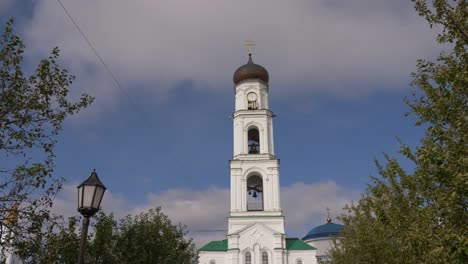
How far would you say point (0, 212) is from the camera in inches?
304

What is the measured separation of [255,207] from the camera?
42.3 m

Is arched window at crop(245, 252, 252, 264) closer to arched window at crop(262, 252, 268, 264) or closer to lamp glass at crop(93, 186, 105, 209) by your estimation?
arched window at crop(262, 252, 268, 264)

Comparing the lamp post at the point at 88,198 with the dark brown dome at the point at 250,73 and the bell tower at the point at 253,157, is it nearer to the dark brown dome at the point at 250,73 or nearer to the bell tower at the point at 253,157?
the bell tower at the point at 253,157

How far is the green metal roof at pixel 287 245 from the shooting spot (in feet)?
137

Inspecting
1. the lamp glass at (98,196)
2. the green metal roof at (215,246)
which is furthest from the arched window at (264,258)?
the lamp glass at (98,196)

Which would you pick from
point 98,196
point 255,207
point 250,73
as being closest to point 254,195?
point 255,207

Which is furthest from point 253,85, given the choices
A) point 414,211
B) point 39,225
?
point 39,225

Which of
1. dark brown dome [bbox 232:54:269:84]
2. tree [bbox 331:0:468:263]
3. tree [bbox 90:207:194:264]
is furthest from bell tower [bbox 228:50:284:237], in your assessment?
tree [bbox 331:0:468:263]

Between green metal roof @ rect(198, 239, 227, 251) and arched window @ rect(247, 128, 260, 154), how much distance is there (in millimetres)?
9284

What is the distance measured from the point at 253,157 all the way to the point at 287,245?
8.89 metres

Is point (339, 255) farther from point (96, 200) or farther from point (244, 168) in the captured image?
point (244, 168)

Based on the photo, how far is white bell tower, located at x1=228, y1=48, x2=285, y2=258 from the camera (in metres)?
40.8

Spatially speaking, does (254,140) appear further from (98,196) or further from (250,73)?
(98,196)

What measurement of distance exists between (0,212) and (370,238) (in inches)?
449
